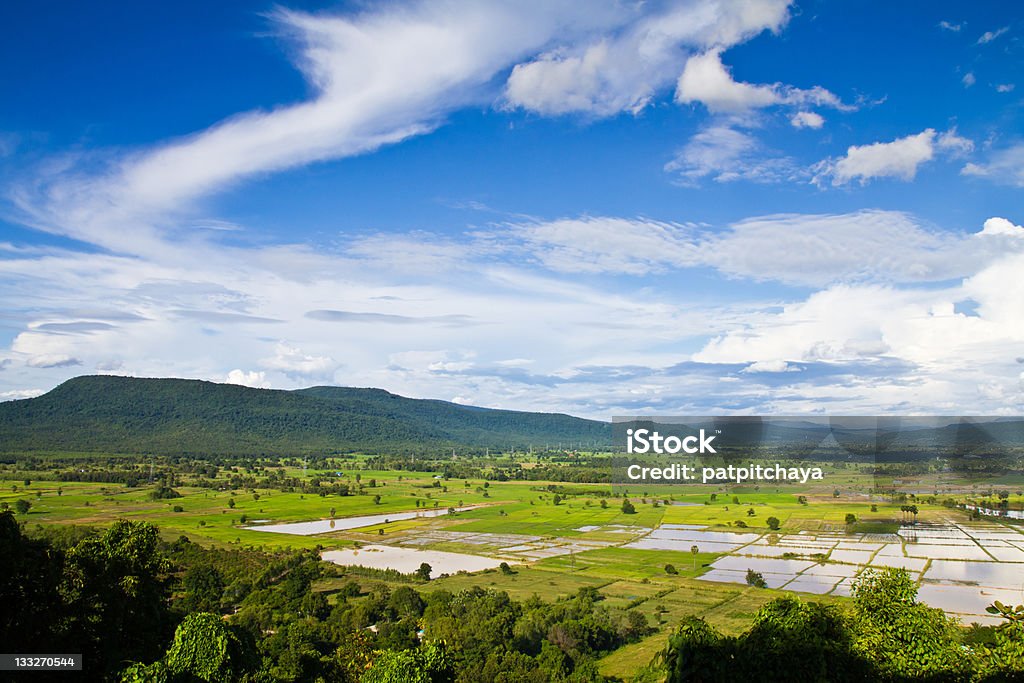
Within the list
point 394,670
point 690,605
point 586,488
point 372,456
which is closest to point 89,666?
point 394,670

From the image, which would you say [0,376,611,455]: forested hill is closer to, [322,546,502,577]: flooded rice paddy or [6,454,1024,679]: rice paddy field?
[6,454,1024,679]: rice paddy field

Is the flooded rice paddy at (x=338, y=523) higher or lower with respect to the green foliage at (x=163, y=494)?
lower

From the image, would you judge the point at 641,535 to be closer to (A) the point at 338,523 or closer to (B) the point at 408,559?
(B) the point at 408,559

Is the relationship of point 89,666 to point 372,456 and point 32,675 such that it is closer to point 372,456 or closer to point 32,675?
point 32,675

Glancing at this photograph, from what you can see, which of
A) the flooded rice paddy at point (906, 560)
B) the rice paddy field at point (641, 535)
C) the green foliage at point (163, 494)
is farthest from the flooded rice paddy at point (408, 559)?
the green foliage at point (163, 494)

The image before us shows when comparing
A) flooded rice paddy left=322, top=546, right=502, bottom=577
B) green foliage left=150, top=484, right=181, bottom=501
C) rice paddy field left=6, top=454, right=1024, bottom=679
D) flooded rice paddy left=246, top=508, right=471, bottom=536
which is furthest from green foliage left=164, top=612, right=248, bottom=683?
green foliage left=150, top=484, right=181, bottom=501

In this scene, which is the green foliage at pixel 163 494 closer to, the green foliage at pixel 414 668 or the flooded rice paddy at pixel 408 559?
the flooded rice paddy at pixel 408 559

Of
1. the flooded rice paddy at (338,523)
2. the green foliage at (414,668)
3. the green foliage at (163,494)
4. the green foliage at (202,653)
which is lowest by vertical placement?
the flooded rice paddy at (338,523)

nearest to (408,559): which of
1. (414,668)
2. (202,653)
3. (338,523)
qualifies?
(338,523)
